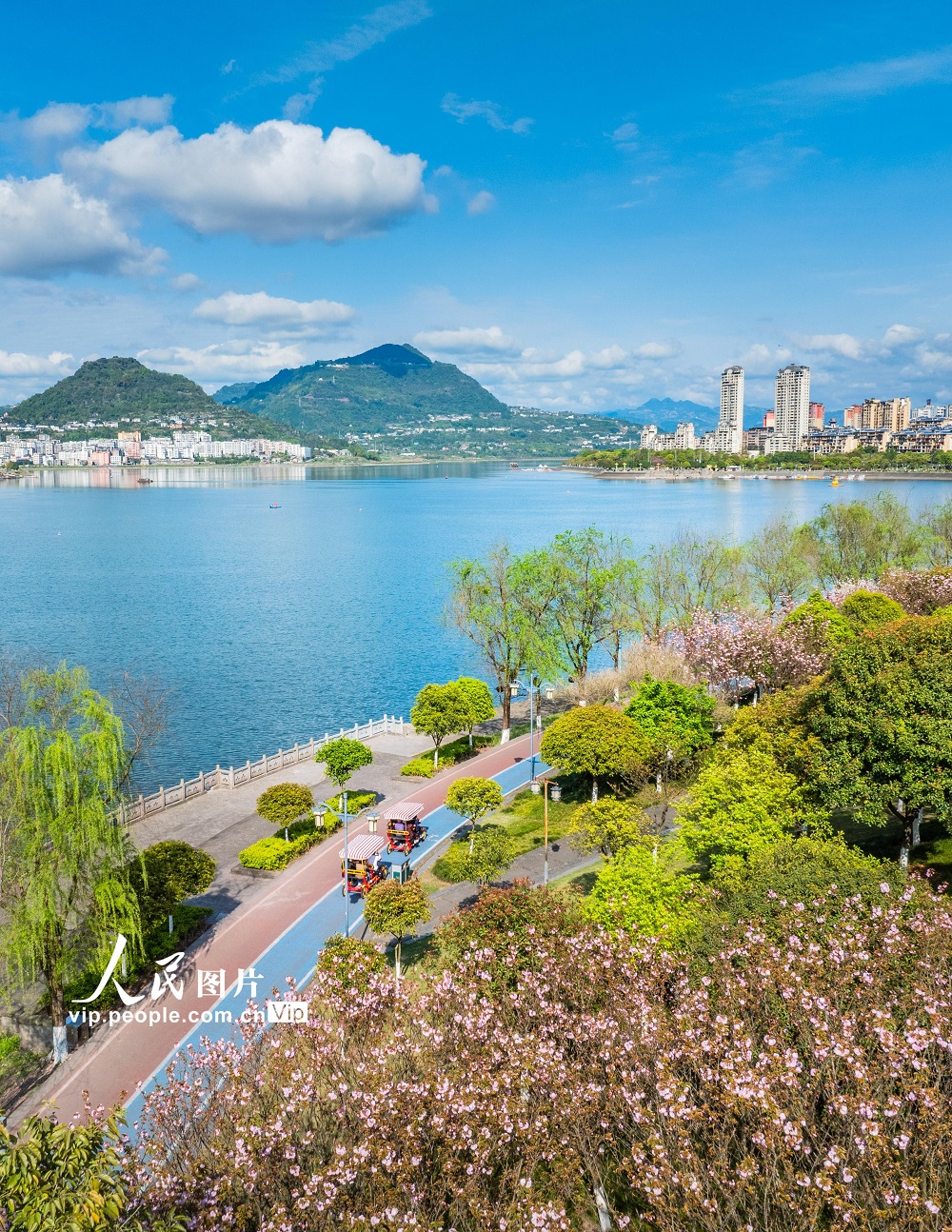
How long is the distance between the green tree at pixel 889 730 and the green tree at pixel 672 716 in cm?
806

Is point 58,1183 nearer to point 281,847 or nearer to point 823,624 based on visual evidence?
point 281,847

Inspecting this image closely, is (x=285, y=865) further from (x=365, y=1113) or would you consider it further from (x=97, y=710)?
(x=365, y=1113)

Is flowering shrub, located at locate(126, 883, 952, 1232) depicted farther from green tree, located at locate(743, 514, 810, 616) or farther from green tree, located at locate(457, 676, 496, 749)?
green tree, located at locate(743, 514, 810, 616)

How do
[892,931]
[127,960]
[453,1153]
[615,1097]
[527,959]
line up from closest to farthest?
[453,1153], [615,1097], [892,931], [527,959], [127,960]

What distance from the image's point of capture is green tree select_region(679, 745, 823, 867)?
20.9 metres

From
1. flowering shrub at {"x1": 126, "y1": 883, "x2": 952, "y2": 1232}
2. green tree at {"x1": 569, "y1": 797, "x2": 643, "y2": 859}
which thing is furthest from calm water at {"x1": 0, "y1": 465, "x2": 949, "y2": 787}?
flowering shrub at {"x1": 126, "y1": 883, "x2": 952, "y2": 1232}

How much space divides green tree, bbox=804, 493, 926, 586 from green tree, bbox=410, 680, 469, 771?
3443 centimetres

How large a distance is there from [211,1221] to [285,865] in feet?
59.9

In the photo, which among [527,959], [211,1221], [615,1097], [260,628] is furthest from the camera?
[260,628]

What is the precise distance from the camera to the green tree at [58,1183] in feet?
22.5

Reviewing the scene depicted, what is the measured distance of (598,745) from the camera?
30109 millimetres

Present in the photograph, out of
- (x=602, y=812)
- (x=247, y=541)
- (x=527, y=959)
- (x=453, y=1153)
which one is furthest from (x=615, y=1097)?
(x=247, y=541)

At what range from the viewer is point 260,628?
218 feet

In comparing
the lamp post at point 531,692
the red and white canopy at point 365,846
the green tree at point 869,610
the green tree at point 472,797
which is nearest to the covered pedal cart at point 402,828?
the red and white canopy at point 365,846
